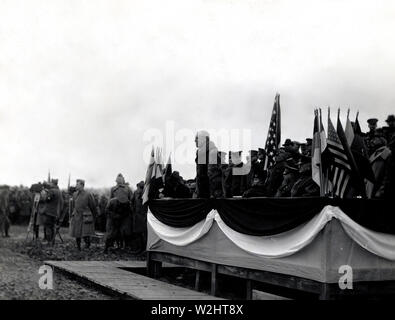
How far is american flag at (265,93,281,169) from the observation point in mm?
12930

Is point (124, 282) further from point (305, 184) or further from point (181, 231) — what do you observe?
point (305, 184)

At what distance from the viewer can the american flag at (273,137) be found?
1293 centimetres

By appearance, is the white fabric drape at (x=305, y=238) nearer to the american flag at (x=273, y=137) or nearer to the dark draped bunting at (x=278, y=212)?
the dark draped bunting at (x=278, y=212)

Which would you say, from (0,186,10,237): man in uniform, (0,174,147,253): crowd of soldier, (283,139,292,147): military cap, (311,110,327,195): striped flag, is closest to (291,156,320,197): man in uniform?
(311,110,327,195): striped flag

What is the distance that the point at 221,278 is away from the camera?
12.4 metres

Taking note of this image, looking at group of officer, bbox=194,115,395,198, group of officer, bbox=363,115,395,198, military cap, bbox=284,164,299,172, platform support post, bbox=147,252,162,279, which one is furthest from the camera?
platform support post, bbox=147,252,162,279

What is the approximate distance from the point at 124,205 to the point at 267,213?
34.1 ft

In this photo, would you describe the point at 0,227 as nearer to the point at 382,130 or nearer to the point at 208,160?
the point at 208,160

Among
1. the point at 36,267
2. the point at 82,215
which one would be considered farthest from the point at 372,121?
the point at 82,215

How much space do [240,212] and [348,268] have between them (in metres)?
2.40

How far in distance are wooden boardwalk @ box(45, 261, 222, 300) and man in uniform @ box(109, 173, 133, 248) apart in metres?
4.37

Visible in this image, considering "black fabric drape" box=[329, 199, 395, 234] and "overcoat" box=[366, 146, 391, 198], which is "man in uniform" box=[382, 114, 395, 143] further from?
"black fabric drape" box=[329, 199, 395, 234]
